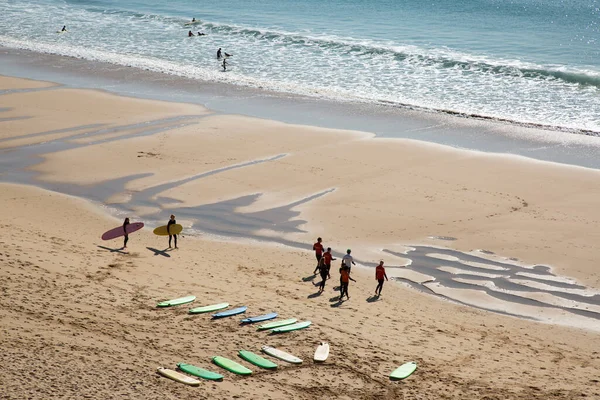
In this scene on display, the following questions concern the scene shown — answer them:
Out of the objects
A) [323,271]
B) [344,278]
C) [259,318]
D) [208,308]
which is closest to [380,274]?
[344,278]

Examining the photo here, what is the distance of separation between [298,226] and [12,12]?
1890 inches

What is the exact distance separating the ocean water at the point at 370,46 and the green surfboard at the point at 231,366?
21248 millimetres

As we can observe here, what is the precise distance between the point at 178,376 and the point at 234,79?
Answer: 28.1 meters

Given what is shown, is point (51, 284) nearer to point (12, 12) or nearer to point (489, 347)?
point (489, 347)

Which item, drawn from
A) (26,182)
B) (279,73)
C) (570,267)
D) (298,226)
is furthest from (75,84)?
(570,267)

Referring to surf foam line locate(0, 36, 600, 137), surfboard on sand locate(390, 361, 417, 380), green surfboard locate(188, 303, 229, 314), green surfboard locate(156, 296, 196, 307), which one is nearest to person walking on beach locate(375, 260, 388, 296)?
surfboard on sand locate(390, 361, 417, 380)

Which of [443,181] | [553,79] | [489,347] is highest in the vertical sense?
[553,79]

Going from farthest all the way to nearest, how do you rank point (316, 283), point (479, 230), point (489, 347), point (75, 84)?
point (75, 84) < point (479, 230) < point (316, 283) < point (489, 347)

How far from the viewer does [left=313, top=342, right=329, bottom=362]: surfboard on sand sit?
13508 millimetres

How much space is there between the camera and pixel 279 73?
133 feet

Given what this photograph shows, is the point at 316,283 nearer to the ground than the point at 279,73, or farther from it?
nearer to the ground

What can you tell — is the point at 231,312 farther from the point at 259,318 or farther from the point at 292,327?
the point at 292,327

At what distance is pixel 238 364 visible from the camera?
13.1 metres

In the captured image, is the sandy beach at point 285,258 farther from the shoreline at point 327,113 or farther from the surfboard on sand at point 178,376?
the shoreline at point 327,113
